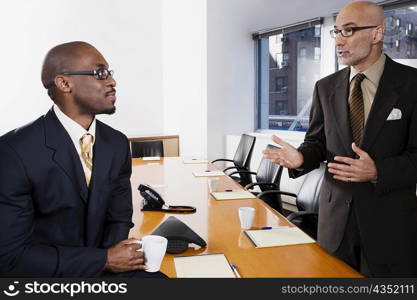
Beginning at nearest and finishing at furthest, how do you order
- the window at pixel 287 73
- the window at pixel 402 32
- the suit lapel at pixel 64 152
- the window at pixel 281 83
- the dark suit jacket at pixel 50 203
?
the dark suit jacket at pixel 50 203
the suit lapel at pixel 64 152
the window at pixel 402 32
the window at pixel 287 73
the window at pixel 281 83

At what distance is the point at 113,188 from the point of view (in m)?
1.45

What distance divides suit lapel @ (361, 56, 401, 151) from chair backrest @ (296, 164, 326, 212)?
0.94 m

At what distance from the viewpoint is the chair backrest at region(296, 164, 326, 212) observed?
266 cm

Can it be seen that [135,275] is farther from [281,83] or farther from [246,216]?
[281,83]

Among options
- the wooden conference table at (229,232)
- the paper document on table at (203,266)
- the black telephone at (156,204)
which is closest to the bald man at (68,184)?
the paper document on table at (203,266)

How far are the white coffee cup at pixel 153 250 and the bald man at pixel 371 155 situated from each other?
826 millimetres

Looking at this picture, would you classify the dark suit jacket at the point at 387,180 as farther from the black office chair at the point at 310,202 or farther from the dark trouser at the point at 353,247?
the black office chair at the point at 310,202

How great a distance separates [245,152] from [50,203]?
3.34m

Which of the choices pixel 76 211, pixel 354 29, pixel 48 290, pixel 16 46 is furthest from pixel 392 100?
pixel 16 46

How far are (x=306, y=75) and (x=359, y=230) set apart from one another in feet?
12.4

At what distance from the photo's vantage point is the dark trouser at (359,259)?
1.76 meters

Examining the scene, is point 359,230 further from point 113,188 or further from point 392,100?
point 113,188
